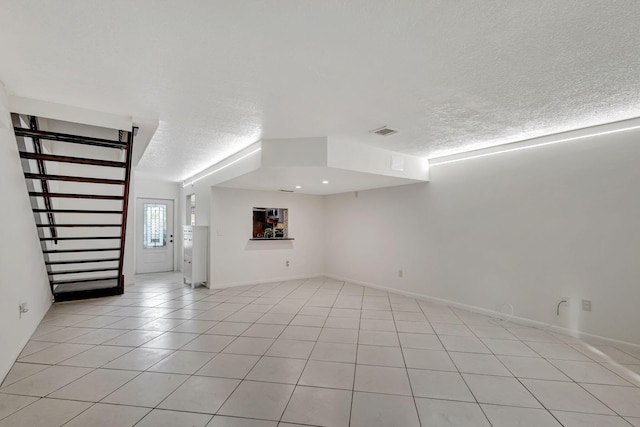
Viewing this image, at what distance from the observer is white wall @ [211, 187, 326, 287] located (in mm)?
5957

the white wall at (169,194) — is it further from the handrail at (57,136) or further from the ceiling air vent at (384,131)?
the ceiling air vent at (384,131)

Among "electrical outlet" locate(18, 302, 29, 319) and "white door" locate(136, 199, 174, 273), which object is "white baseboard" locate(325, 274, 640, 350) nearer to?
"electrical outlet" locate(18, 302, 29, 319)

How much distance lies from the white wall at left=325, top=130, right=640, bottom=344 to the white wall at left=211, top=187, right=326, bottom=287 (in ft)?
6.49

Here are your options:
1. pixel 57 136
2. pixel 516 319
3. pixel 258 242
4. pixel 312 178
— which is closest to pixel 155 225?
pixel 258 242

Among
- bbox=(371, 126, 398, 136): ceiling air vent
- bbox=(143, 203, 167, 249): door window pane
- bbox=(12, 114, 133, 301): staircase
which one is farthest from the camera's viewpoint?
bbox=(143, 203, 167, 249): door window pane

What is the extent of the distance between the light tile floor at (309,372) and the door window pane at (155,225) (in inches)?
141

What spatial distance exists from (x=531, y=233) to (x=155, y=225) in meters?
8.35

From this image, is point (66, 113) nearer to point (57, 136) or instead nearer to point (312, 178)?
point (57, 136)

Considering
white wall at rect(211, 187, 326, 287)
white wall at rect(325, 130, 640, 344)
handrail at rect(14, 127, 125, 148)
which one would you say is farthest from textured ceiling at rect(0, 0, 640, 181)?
white wall at rect(211, 187, 326, 287)

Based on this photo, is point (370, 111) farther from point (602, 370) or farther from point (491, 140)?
point (602, 370)

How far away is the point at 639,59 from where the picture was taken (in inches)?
80.9

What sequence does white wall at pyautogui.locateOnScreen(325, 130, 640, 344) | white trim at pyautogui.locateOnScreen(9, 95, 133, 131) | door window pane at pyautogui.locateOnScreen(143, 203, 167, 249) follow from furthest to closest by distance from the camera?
door window pane at pyautogui.locateOnScreen(143, 203, 167, 249), white wall at pyautogui.locateOnScreen(325, 130, 640, 344), white trim at pyautogui.locateOnScreen(9, 95, 133, 131)

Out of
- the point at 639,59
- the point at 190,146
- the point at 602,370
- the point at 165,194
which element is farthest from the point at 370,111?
the point at 165,194

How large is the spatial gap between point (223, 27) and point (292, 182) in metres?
3.52
